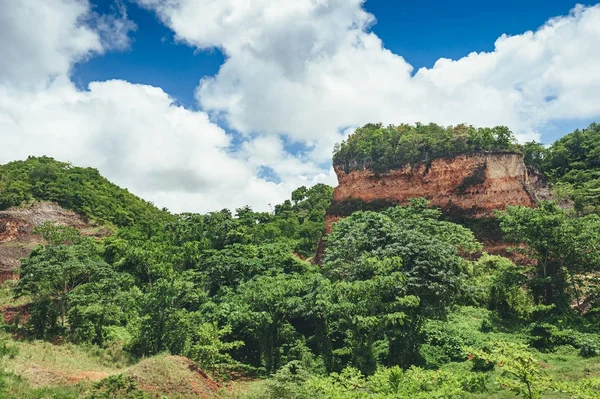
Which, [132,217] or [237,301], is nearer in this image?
[237,301]

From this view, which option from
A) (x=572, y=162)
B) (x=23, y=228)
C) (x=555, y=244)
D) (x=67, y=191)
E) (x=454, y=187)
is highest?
(x=67, y=191)

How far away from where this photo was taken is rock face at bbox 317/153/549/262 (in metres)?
39.4

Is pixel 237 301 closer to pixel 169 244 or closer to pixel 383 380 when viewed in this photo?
pixel 383 380

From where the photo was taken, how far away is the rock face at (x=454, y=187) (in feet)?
129

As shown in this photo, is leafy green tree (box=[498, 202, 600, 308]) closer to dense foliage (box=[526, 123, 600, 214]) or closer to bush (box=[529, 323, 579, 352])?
bush (box=[529, 323, 579, 352])

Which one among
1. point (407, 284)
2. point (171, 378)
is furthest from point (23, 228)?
point (407, 284)

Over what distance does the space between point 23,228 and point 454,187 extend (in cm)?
4868

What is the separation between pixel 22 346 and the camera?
20.6 m

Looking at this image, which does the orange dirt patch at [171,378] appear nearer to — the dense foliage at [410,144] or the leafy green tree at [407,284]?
the leafy green tree at [407,284]

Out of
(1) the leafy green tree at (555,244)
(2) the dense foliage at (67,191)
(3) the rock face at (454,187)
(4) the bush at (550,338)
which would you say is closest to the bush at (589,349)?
(4) the bush at (550,338)

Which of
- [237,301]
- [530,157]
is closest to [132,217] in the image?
[237,301]

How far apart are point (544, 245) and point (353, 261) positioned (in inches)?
400

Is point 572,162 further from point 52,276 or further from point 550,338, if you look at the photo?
point 52,276

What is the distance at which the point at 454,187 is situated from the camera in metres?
41.7
